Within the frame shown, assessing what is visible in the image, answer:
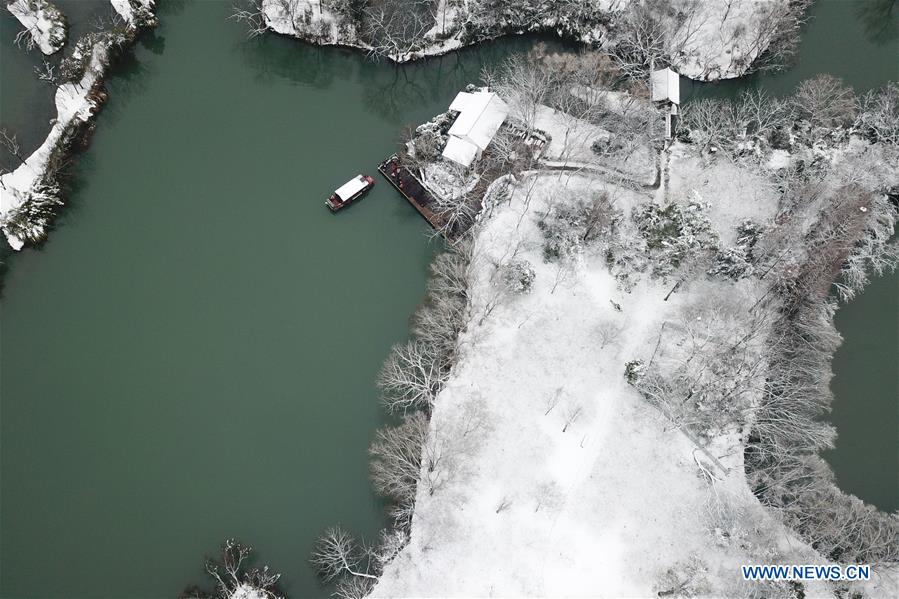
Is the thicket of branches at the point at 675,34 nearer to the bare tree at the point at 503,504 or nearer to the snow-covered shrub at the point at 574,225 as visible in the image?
the snow-covered shrub at the point at 574,225

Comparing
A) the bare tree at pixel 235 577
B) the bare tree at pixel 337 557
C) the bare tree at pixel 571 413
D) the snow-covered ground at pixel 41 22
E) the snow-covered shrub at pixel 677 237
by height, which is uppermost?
the snow-covered shrub at pixel 677 237

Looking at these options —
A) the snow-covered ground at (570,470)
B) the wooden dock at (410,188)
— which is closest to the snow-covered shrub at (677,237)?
the snow-covered ground at (570,470)

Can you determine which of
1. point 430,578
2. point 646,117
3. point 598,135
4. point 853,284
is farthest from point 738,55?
point 430,578

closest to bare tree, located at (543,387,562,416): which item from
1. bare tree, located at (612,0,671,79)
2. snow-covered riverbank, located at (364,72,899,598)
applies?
snow-covered riverbank, located at (364,72,899,598)

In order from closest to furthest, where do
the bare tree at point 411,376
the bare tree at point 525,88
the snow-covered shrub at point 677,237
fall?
the bare tree at point 411,376 → the snow-covered shrub at point 677,237 → the bare tree at point 525,88

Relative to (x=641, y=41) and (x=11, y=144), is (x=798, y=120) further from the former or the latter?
Answer: (x=11, y=144)

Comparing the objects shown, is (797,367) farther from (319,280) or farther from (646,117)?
(319,280)

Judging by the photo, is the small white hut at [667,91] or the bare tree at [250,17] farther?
the bare tree at [250,17]

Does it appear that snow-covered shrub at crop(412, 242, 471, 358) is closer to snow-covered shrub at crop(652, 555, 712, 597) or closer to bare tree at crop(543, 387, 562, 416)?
bare tree at crop(543, 387, 562, 416)
